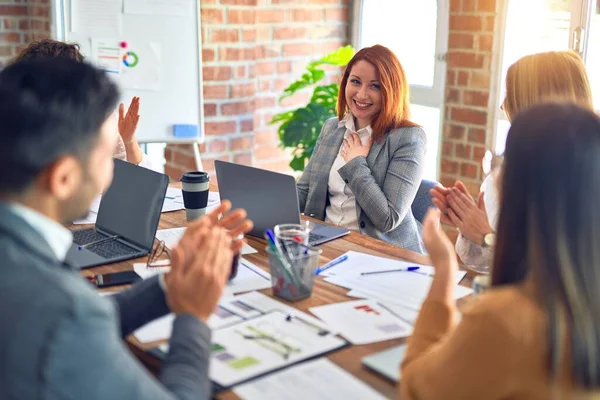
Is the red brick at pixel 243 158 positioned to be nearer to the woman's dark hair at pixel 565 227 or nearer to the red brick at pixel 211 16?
the red brick at pixel 211 16

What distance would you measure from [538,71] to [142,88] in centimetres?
190

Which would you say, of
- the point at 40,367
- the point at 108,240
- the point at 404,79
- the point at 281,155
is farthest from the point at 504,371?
the point at 281,155

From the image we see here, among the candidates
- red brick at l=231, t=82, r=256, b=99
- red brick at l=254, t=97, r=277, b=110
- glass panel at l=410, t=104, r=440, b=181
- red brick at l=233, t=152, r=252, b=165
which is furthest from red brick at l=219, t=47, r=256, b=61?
glass panel at l=410, t=104, r=440, b=181

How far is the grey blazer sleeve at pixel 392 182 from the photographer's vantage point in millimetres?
2373

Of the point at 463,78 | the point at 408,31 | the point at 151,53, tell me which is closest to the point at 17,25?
the point at 151,53

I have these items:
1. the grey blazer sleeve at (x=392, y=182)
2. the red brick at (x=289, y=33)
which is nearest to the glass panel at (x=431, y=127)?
the red brick at (x=289, y=33)

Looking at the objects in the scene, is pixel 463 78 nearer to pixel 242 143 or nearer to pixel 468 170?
pixel 468 170

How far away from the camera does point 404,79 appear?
2.59 m

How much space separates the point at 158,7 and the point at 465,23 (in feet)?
4.43

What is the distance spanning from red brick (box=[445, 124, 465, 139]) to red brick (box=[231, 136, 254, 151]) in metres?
0.95

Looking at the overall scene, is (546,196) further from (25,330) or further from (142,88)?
(142,88)

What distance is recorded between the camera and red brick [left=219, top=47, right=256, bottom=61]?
11.2 feet

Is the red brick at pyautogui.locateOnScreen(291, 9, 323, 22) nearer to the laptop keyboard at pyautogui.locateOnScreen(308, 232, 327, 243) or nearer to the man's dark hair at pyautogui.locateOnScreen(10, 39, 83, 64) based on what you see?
the man's dark hair at pyautogui.locateOnScreen(10, 39, 83, 64)

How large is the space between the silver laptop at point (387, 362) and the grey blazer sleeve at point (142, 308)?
401mm
